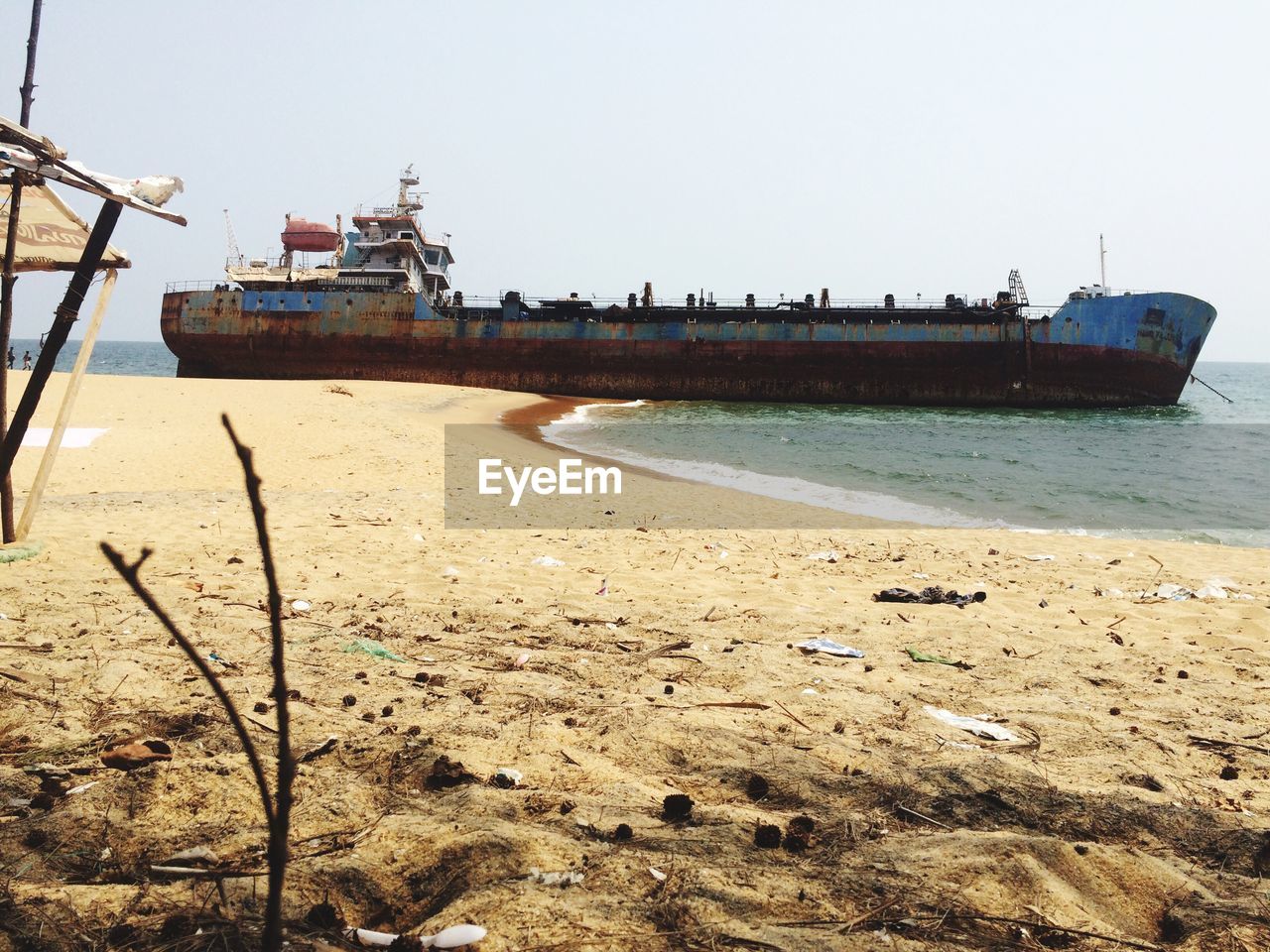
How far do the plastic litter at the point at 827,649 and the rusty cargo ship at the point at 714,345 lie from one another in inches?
1088

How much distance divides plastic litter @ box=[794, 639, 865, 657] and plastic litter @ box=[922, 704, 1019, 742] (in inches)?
28.4

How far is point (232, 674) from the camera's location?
2.91 meters

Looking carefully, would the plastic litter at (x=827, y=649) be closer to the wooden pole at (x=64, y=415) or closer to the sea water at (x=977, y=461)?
the wooden pole at (x=64, y=415)

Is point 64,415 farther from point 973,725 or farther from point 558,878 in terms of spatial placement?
point 973,725

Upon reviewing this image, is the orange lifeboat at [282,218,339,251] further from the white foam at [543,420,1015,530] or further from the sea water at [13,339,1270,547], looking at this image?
the white foam at [543,420,1015,530]

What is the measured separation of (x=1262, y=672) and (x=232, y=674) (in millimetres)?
4741

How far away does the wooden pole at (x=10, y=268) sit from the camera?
414 centimetres

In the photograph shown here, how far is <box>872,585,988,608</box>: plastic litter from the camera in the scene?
4840mm

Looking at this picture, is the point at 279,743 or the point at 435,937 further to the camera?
the point at 435,937

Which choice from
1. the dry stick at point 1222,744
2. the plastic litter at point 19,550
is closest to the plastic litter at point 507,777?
the dry stick at point 1222,744

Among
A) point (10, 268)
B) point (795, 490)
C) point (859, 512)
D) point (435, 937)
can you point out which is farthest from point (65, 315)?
point (795, 490)

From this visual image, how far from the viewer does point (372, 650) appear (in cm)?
336

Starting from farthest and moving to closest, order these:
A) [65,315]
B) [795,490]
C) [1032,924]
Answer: [795,490] < [65,315] < [1032,924]

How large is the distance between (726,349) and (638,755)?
96.1 feet
